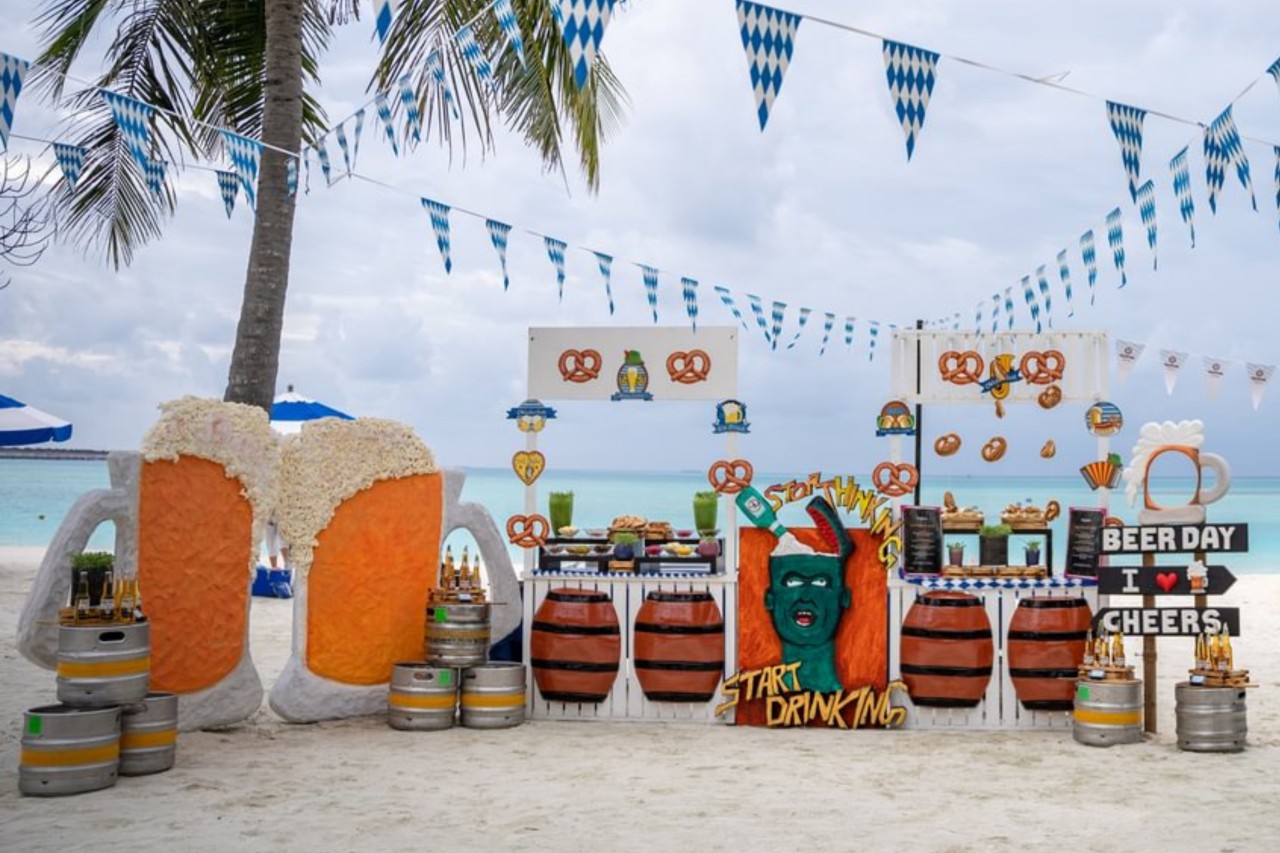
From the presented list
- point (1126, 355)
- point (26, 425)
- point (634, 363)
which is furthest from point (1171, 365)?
point (26, 425)

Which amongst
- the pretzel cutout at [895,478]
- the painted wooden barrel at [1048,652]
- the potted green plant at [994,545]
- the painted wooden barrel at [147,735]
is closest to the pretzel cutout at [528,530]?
the pretzel cutout at [895,478]

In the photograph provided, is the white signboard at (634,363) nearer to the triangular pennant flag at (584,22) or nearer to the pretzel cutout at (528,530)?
the pretzel cutout at (528,530)

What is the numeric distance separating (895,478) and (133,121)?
497cm

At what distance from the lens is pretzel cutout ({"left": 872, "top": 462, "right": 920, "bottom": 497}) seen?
7.75 meters

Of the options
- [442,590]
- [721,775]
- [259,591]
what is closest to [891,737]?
[721,775]

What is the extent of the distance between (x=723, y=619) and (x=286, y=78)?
5.25 metres

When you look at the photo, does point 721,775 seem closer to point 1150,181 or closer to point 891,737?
point 891,737

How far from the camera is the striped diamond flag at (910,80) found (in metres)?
5.47

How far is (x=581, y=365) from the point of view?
8.07 meters

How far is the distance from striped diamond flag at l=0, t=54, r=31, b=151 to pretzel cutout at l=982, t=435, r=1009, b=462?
245 inches

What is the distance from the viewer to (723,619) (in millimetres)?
7633

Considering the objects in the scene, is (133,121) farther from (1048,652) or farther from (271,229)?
(1048,652)

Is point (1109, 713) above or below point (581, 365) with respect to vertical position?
below

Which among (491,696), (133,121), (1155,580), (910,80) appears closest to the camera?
(910,80)
